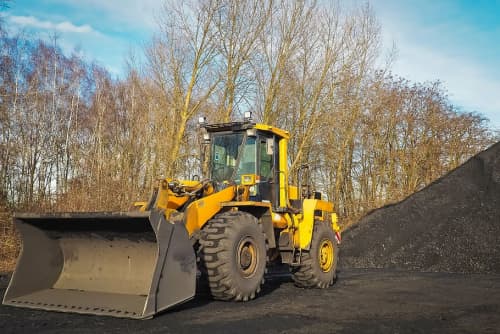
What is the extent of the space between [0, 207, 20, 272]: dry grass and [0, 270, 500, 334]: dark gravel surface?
7.55ft

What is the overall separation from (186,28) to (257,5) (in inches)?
133

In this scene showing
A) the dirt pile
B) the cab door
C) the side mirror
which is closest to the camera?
the cab door

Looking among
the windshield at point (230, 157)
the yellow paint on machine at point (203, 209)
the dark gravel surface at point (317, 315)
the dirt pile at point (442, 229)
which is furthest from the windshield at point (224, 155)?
the dirt pile at point (442, 229)

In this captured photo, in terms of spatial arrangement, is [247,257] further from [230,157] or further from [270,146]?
[270,146]

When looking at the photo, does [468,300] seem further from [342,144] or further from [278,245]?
[342,144]

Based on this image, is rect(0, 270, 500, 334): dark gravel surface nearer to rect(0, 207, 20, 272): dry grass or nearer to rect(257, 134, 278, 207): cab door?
rect(257, 134, 278, 207): cab door

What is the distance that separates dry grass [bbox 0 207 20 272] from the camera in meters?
9.83

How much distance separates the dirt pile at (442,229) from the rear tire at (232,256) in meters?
6.33

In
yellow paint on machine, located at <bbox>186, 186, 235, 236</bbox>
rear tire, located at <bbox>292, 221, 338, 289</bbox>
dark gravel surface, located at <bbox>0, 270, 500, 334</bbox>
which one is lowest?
dark gravel surface, located at <bbox>0, 270, 500, 334</bbox>

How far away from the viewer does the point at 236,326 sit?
4.73 metres

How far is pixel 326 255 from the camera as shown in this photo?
828cm

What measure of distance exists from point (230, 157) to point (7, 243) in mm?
5763

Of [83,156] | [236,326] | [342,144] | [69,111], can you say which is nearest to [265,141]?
[236,326]

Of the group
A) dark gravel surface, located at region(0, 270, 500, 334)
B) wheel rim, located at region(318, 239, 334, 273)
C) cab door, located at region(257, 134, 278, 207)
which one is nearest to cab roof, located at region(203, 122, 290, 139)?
cab door, located at region(257, 134, 278, 207)
